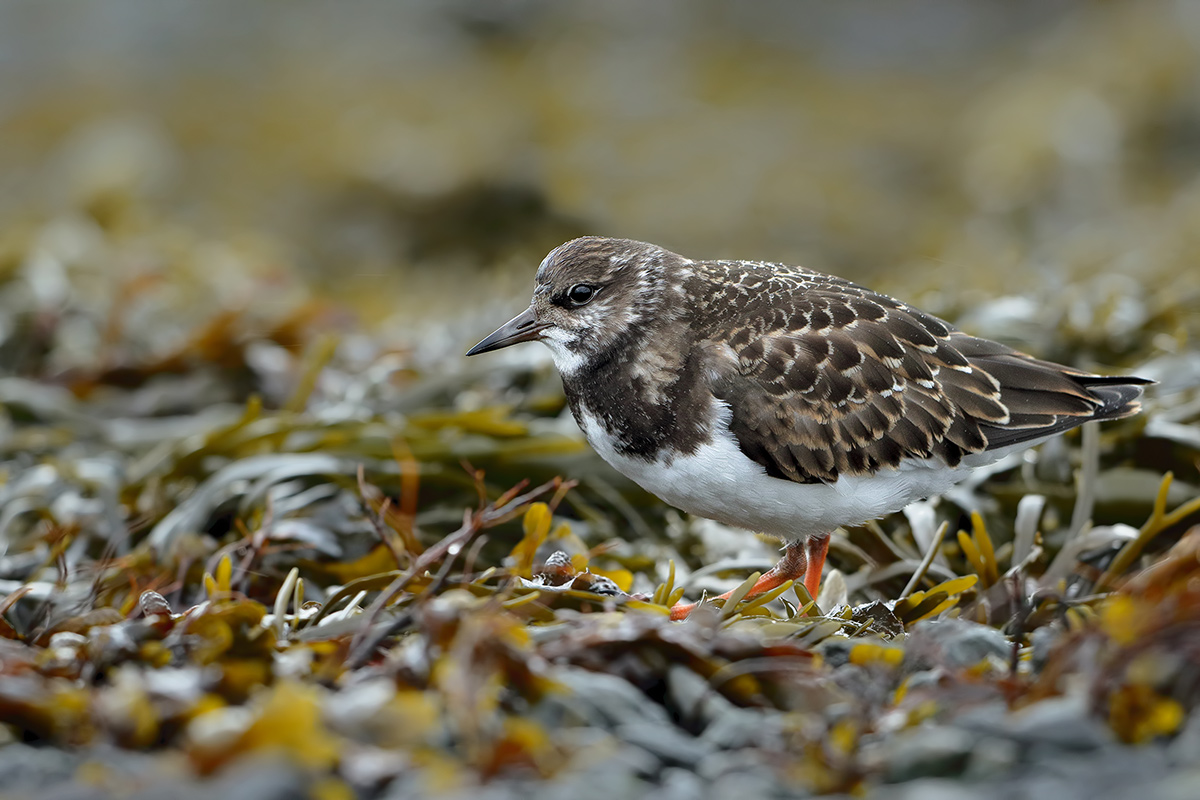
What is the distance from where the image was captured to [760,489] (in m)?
3.00

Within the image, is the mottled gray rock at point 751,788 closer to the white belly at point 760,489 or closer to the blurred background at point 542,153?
the white belly at point 760,489

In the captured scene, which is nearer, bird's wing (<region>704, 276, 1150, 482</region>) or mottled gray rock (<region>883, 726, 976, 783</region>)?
mottled gray rock (<region>883, 726, 976, 783</region>)

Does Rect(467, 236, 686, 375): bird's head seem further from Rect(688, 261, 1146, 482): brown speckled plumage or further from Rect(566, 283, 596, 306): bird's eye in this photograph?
Rect(688, 261, 1146, 482): brown speckled plumage

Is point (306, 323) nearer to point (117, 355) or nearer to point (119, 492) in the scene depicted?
point (117, 355)

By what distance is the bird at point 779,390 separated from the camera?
3.02 metres

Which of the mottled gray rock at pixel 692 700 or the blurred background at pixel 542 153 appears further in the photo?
the blurred background at pixel 542 153

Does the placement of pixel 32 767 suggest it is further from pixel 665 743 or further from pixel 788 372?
pixel 788 372

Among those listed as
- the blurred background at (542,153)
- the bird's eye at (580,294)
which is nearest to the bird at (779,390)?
the bird's eye at (580,294)

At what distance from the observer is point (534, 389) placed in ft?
14.7

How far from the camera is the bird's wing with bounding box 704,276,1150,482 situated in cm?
305

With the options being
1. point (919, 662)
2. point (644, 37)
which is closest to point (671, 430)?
point (919, 662)

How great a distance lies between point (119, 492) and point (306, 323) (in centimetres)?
148

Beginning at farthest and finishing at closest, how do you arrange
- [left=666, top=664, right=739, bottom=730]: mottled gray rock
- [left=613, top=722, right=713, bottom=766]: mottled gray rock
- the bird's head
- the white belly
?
the bird's head < the white belly < [left=666, top=664, right=739, bottom=730]: mottled gray rock < [left=613, top=722, right=713, bottom=766]: mottled gray rock

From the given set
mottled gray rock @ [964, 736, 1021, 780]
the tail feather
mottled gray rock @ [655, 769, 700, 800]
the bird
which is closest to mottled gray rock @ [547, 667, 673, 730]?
mottled gray rock @ [655, 769, 700, 800]
